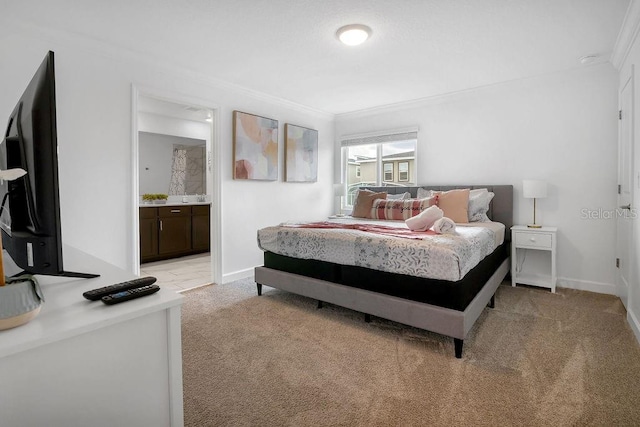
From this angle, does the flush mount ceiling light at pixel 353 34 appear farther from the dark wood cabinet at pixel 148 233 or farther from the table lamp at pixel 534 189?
the dark wood cabinet at pixel 148 233

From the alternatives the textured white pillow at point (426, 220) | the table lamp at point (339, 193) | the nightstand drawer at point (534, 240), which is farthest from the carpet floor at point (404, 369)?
the table lamp at point (339, 193)

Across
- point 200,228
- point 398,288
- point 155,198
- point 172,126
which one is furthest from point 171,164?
point 398,288

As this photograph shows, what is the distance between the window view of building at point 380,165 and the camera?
15.9 feet

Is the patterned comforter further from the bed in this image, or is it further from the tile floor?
the tile floor

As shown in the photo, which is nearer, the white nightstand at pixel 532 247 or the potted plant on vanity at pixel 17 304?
the potted plant on vanity at pixel 17 304

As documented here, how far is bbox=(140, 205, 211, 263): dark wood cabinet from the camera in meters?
4.98

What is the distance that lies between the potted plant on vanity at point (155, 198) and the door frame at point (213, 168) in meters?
2.11

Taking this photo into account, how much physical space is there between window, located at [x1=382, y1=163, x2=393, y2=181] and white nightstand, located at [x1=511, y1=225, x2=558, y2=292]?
1.89 m

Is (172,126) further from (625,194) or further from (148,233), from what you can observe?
(625,194)

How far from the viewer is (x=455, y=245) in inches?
87.3

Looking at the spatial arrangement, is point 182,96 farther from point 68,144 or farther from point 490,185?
point 490,185

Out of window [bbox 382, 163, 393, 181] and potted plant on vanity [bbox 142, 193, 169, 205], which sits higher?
window [bbox 382, 163, 393, 181]

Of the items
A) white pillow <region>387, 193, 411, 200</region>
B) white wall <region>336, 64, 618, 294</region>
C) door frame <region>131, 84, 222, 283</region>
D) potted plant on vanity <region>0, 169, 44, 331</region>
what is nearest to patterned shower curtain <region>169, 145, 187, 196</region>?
door frame <region>131, 84, 222, 283</region>

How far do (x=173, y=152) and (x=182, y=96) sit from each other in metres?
2.86
